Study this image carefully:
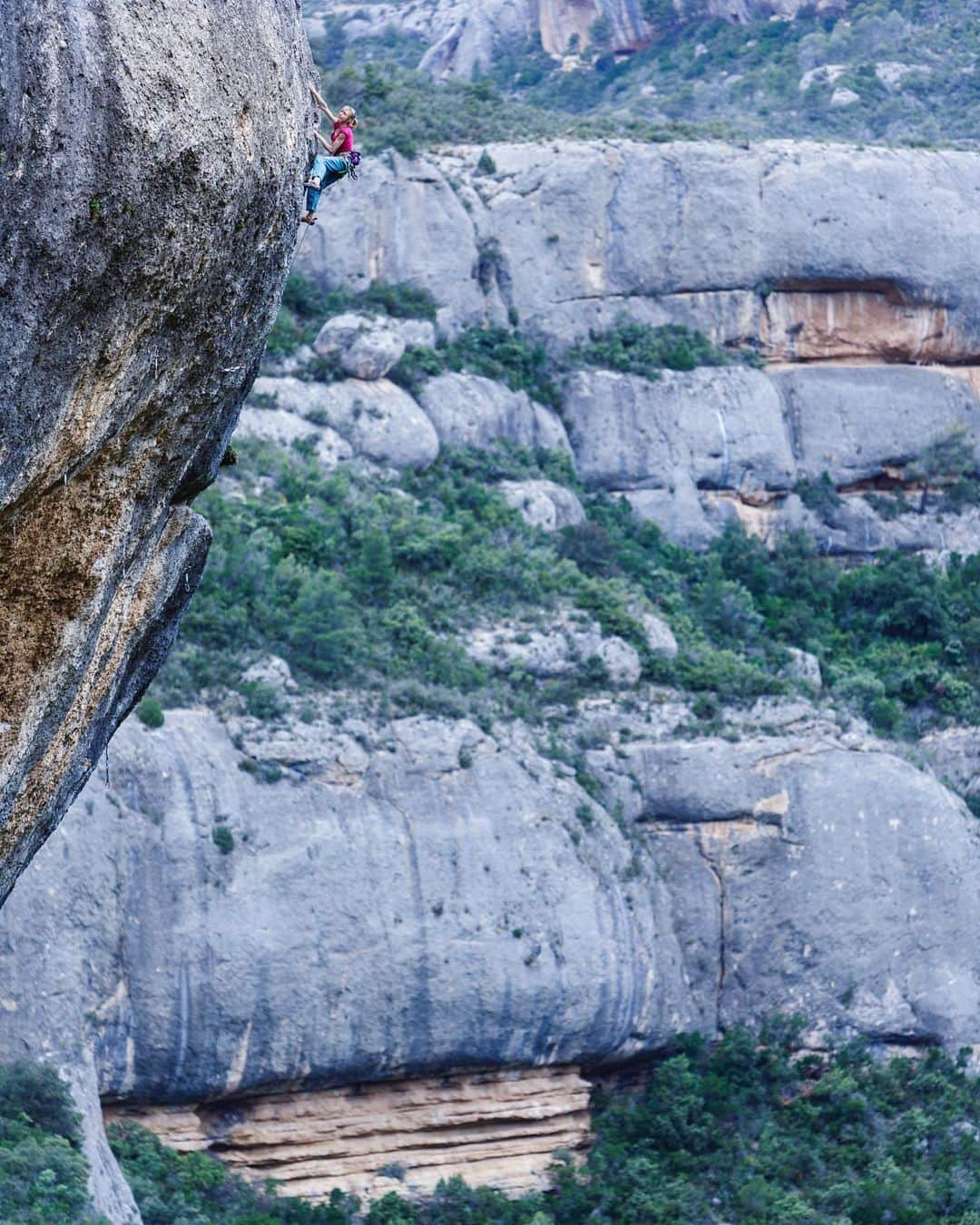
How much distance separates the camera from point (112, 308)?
9.71m

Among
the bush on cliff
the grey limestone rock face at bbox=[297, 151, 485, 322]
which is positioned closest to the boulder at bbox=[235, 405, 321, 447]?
the grey limestone rock face at bbox=[297, 151, 485, 322]

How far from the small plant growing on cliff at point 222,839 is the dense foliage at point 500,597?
2436 millimetres

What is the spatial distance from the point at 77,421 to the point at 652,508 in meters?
35.4

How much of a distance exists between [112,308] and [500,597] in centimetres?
2769

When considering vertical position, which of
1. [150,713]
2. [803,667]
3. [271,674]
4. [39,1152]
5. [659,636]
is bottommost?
[39,1152]

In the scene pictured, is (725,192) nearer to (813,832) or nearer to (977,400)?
(977,400)

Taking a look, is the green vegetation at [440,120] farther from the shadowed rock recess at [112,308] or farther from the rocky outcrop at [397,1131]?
the shadowed rock recess at [112,308]

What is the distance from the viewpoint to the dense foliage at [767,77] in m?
58.4

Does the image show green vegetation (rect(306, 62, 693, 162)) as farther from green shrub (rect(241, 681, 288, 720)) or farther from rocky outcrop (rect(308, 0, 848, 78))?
green shrub (rect(241, 681, 288, 720))

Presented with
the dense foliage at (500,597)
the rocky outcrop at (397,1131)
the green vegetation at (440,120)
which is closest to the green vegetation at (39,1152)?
the rocky outcrop at (397,1131)

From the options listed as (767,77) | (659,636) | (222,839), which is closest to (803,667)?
(659,636)

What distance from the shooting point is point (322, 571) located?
34.9m

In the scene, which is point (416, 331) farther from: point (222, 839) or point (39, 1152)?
point (39, 1152)

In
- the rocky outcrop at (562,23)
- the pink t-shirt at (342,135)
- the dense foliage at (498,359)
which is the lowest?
the pink t-shirt at (342,135)
